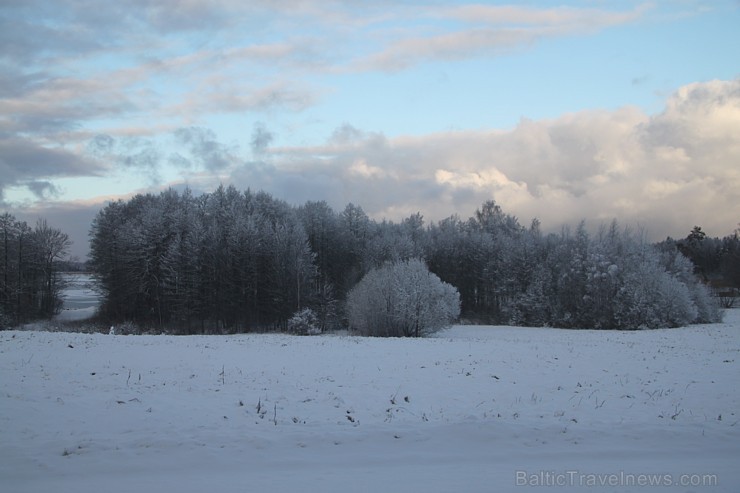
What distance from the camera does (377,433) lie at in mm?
10805

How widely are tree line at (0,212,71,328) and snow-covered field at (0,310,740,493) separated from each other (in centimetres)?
4393

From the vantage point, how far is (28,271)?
61.6 metres

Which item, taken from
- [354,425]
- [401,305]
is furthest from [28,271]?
[354,425]

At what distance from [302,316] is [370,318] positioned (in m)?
9.50

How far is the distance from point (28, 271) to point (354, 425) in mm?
66038

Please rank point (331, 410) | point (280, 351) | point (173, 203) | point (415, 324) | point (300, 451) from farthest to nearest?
1. point (173, 203)
2. point (415, 324)
3. point (280, 351)
4. point (331, 410)
5. point (300, 451)

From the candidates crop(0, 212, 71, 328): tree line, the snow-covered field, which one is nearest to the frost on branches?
the snow-covered field

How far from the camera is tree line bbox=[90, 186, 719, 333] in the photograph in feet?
183

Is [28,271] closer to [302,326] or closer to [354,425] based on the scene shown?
[302,326]

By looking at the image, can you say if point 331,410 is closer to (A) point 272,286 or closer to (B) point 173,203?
(A) point 272,286

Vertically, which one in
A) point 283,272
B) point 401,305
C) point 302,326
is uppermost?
point 283,272

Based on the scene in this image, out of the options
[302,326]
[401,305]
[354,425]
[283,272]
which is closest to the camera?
[354,425]

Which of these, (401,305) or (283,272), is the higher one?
(283,272)

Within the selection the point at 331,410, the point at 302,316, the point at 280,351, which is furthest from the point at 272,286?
the point at 331,410
